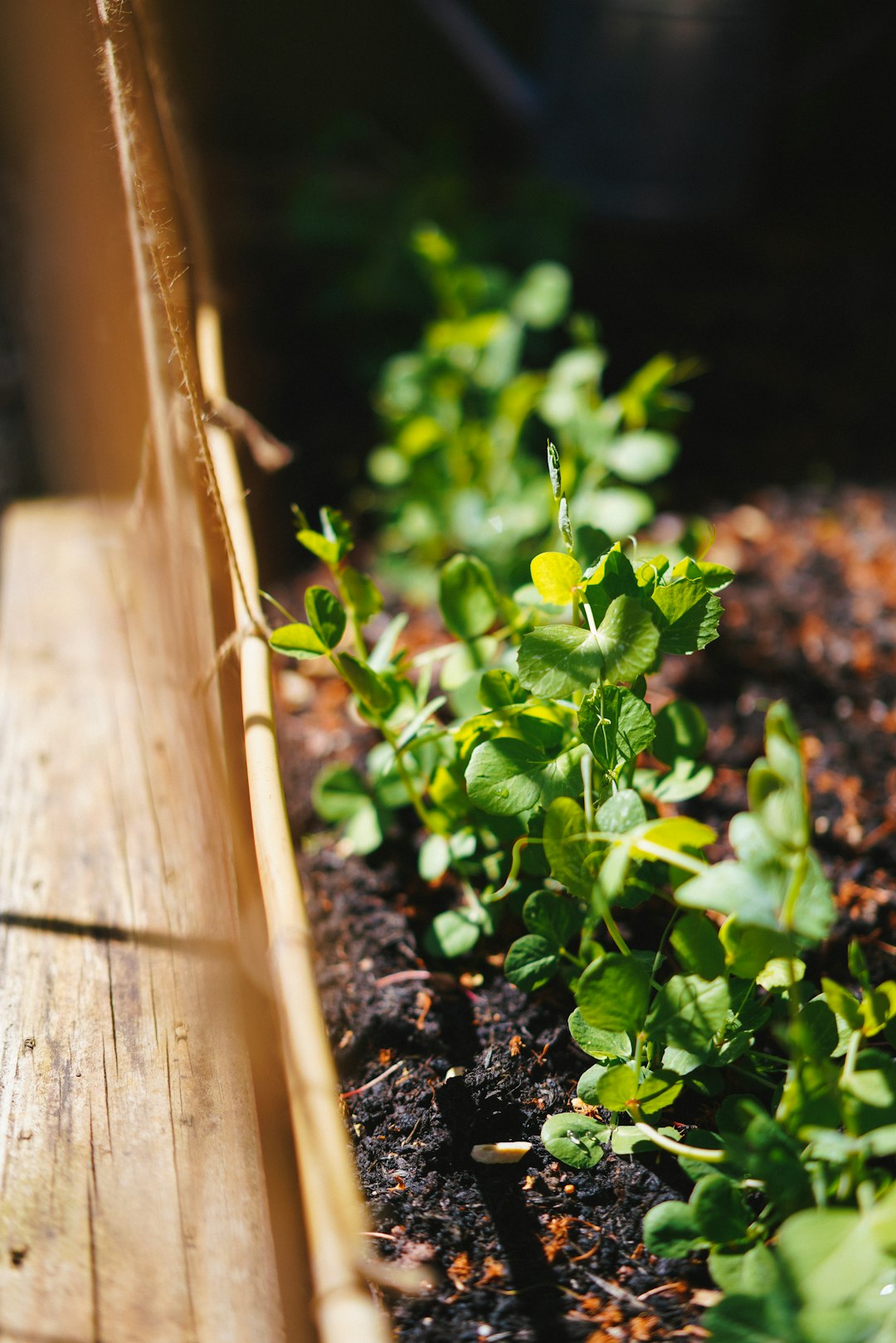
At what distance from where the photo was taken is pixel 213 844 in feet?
3.84

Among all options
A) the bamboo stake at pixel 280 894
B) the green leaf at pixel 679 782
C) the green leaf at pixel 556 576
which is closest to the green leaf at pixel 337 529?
the bamboo stake at pixel 280 894

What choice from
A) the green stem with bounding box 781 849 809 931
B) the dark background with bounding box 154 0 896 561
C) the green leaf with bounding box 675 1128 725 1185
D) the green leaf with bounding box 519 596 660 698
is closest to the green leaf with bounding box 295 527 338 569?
the green leaf with bounding box 519 596 660 698

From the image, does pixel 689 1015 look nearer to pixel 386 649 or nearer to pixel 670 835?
pixel 670 835

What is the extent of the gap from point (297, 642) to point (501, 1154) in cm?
56

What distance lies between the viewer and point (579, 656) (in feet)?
2.93

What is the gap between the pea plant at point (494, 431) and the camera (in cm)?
147

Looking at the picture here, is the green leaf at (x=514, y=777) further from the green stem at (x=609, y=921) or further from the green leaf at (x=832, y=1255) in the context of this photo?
the green leaf at (x=832, y=1255)

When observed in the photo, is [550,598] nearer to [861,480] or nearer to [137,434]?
[137,434]

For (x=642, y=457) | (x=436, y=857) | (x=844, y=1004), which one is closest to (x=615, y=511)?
(x=642, y=457)

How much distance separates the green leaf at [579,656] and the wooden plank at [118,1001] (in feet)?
1.38

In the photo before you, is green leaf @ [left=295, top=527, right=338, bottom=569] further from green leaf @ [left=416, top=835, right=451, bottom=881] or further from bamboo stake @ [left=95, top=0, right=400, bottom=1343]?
green leaf @ [left=416, top=835, right=451, bottom=881]

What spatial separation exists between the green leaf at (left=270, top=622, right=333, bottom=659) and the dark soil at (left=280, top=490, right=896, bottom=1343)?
1.37 ft

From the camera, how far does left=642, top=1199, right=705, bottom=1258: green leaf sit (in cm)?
79

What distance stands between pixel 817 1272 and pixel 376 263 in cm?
207
